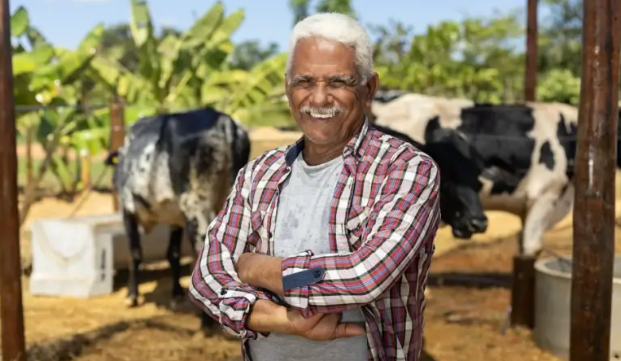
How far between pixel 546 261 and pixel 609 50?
263 cm

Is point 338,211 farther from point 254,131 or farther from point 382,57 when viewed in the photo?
point 382,57

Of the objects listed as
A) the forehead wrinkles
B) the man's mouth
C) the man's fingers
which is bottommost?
the man's fingers

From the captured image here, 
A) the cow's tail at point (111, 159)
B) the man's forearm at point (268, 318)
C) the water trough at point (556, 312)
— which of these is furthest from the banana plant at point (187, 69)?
the man's forearm at point (268, 318)

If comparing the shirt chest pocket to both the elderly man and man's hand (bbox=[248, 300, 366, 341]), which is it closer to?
the elderly man

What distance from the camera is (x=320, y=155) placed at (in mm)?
1854

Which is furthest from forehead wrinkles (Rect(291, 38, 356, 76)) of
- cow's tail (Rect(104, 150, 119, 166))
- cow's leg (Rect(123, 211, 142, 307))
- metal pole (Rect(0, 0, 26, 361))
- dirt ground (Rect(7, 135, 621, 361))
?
cow's tail (Rect(104, 150, 119, 166))

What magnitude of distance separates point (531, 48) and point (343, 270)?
704 centimetres

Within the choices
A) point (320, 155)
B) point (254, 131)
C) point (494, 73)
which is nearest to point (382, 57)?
point (494, 73)

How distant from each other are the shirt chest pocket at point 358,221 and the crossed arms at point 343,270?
0.02 meters

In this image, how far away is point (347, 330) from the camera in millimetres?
1724

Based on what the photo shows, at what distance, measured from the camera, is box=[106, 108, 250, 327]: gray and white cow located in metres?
6.10

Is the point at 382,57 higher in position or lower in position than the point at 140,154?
higher

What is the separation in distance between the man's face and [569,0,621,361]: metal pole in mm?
1968

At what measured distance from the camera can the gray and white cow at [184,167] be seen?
6098 mm
